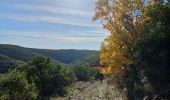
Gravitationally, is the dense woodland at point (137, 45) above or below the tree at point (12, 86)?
above

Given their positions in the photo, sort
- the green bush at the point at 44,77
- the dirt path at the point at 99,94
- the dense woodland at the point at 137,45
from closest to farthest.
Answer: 1. the dense woodland at the point at 137,45
2. the dirt path at the point at 99,94
3. the green bush at the point at 44,77

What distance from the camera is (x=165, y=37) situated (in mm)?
35125

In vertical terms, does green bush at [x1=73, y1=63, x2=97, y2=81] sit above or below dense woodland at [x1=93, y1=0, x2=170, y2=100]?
below

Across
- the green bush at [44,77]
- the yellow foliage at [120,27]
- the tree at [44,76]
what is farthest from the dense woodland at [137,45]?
the tree at [44,76]

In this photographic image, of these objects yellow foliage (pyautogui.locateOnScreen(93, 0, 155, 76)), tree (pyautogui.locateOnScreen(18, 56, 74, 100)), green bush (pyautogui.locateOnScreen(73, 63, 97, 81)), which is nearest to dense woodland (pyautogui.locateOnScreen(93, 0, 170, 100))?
yellow foliage (pyautogui.locateOnScreen(93, 0, 155, 76))

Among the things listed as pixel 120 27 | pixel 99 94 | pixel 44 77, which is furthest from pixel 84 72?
pixel 120 27

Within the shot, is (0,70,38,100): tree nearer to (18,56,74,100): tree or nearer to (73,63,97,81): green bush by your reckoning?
(18,56,74,100): tree

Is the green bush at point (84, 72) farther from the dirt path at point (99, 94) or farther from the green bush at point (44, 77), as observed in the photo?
the dirt path at point (99, 94)

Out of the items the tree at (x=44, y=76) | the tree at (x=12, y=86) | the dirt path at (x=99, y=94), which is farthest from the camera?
the tree at (x=44, y=76)

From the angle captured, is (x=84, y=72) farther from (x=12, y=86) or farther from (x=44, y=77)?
(x=12, y=86)

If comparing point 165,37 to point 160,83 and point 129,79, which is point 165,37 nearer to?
point 160,83

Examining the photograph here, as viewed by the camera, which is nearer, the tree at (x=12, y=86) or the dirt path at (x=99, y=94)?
the dirt path at (x=99, y=94)

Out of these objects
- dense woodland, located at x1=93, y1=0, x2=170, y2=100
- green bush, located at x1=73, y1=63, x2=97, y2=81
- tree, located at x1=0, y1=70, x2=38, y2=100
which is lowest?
green bush, located at x1=73, y1=63, x2=97, y2=81

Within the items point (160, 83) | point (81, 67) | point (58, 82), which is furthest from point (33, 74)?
point (81, 67)
